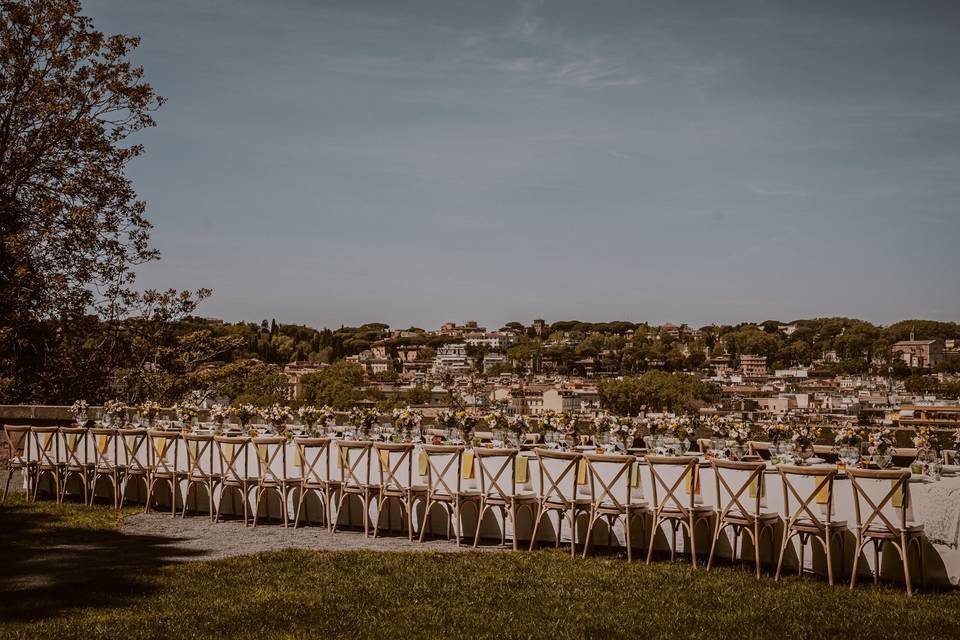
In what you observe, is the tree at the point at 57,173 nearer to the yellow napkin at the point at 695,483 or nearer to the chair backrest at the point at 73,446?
the chair backrest at the point at 73,446

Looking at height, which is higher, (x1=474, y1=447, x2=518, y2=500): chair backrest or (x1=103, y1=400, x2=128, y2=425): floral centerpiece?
(x1=103, y1=400, x2=128, y2=425): floral centerpiece

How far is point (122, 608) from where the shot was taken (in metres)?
5.66

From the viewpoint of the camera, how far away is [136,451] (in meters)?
10.1

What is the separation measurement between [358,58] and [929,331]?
147130 millimetres

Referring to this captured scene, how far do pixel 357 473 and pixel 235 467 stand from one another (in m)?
1.62

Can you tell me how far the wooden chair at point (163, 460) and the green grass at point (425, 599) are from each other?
7.02 ft

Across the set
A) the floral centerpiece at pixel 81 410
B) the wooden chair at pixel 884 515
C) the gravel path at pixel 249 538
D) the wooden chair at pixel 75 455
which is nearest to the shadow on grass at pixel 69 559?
the gravel path at pixel 249 538

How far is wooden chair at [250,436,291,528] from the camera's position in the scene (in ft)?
29.8

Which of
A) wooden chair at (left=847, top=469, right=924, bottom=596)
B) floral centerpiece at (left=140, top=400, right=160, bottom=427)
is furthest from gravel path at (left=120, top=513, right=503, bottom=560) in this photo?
Answer: wooden chair at (left=847, top=469, right=924, bottom=596)

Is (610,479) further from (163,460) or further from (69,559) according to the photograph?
(163,460)

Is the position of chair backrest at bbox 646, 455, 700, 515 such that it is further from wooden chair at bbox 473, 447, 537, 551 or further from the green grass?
wooden chair at bbox 473, 447, 537, 551

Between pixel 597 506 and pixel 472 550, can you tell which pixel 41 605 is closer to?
pixel 472 550

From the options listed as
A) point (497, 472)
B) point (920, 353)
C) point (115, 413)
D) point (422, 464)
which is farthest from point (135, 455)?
point (920, 353)

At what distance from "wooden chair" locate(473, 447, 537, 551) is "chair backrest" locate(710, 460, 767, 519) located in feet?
5.71
